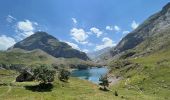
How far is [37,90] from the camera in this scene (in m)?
86.2

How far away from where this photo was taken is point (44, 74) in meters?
92.7

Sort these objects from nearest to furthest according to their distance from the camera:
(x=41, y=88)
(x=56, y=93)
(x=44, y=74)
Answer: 1. (x=56, y=93)
2. (x=41, y=88)
3. (x=44, y=74)

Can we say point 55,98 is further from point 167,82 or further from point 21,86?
point 167,82

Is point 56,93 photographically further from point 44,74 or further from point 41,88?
point 44,74

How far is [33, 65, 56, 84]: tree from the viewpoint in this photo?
92.4m

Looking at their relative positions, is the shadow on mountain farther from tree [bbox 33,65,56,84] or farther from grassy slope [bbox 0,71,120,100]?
tree [bbox 33,65,56,84]

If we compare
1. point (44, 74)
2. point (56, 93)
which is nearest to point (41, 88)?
point (44, 74)

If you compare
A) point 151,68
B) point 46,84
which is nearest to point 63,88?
point 46,84

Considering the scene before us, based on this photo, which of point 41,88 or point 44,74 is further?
point 44,74

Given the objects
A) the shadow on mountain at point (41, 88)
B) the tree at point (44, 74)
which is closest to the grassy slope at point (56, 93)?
the shadow on mountain at point (41, 88)

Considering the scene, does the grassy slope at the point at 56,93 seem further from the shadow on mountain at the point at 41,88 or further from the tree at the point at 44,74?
the tree at the point at 44,74

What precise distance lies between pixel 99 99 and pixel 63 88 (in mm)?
19174

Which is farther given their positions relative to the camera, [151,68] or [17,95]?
[151,68]

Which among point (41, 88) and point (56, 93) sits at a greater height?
point (41, 88)
